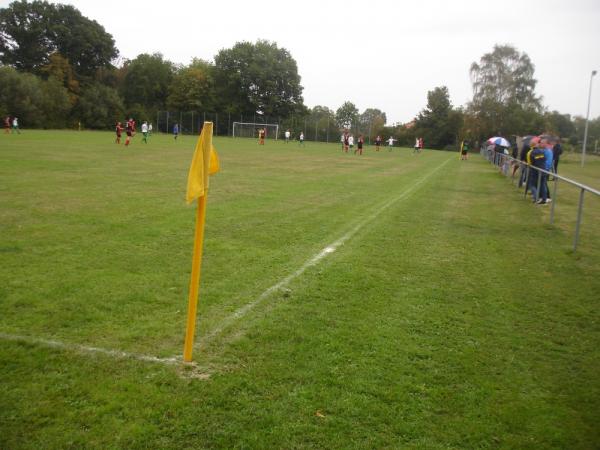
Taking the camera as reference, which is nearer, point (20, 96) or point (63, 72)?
point (20, 96)

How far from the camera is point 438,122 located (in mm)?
79750

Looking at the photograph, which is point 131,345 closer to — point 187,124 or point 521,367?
point 521,367

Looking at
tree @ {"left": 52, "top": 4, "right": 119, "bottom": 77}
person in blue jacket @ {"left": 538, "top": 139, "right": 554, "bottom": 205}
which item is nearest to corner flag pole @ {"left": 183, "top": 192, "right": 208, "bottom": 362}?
person in blue jacket @ {"left": 538, "top": 139, "right": 554, "bottom": 205}

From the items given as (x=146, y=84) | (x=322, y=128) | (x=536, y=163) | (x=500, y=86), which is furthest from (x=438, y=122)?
(x=536, y=163)

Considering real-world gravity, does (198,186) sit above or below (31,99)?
below

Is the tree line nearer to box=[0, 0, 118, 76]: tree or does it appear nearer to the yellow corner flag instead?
box=[0, 0, 118, 76]: tree

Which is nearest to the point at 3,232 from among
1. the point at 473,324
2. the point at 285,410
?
the point at 285,410

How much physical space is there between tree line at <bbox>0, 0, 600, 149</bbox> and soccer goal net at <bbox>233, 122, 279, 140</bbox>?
12.5 ft

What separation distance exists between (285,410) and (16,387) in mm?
1963

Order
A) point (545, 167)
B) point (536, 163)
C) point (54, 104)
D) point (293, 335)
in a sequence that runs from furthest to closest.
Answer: point (54, 104)
point (536, 163)
point (545, 167)
point (293, 335)

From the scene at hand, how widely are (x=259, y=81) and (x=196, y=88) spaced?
418 inches

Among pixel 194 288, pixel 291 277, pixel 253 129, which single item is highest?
pixel 253 129

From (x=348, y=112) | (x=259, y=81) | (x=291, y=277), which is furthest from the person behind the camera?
(x=348, y=112)

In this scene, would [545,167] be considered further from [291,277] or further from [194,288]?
[194,288]
